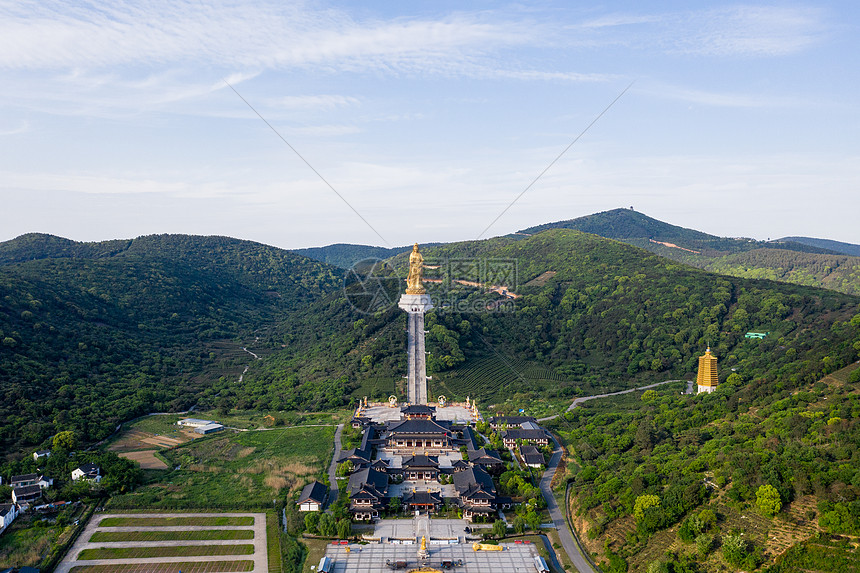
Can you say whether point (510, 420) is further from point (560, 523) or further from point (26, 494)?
point (26, 494)

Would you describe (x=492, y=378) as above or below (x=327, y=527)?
above

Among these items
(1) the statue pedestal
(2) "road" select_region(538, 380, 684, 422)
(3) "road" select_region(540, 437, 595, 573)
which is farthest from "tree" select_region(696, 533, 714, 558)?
(1) the statue pedestal

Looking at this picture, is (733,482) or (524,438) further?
(524,438)

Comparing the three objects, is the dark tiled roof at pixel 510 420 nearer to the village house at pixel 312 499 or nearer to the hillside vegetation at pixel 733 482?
the hillside vegetation at pixel 733 482

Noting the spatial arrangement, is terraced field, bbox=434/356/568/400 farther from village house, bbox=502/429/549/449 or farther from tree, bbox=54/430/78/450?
tree, bbox=54/430/78/450

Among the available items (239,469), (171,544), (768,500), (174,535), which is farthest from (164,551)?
(768,500)

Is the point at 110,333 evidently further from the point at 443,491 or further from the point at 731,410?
the point at 731,410

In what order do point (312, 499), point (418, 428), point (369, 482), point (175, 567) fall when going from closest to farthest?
point (175, 567), point (312, 499), point (369, 482), point (418, 428)
